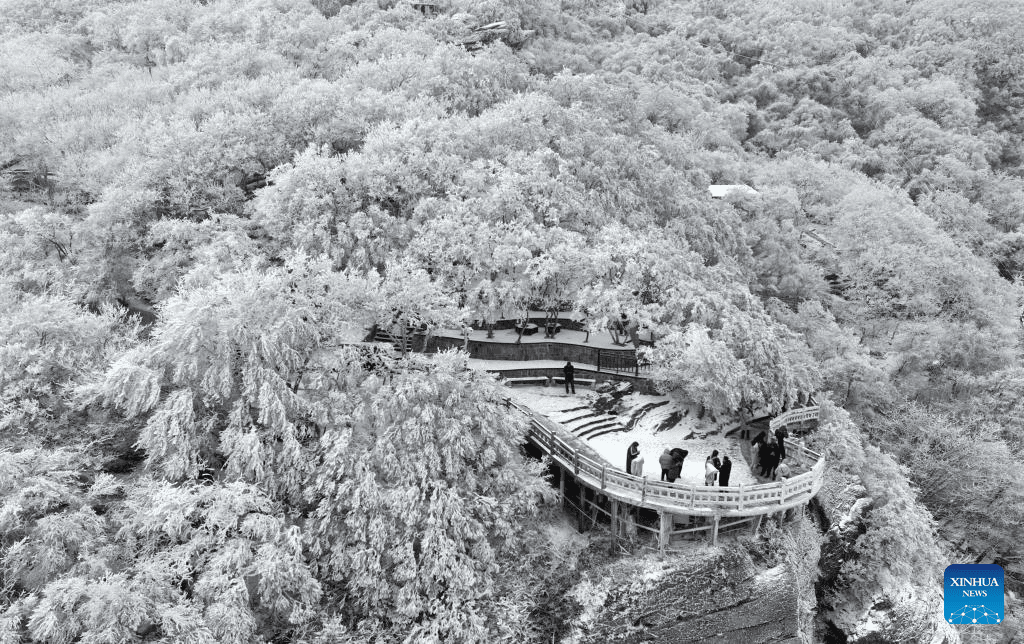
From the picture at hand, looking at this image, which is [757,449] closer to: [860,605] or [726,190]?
[860,605]

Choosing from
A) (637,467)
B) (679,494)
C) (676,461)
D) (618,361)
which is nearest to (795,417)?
(618,361)

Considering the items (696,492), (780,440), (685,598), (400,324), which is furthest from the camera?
(400,324)

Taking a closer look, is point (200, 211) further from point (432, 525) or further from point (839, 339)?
point (839, 339)

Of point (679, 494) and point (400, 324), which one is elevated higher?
point (400, 324)

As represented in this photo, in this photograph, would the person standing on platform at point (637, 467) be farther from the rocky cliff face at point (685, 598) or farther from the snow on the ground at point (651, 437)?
the rocky cliff face at point (685, 598)

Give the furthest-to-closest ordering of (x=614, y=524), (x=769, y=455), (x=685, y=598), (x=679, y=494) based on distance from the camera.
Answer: (x=769, y=455) → (x=614, y=524) → (x=685, y=598) → (x=679, y=494)

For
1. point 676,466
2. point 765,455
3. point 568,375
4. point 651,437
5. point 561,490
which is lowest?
point 561,490

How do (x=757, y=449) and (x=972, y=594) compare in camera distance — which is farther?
(x=972, y=594)
